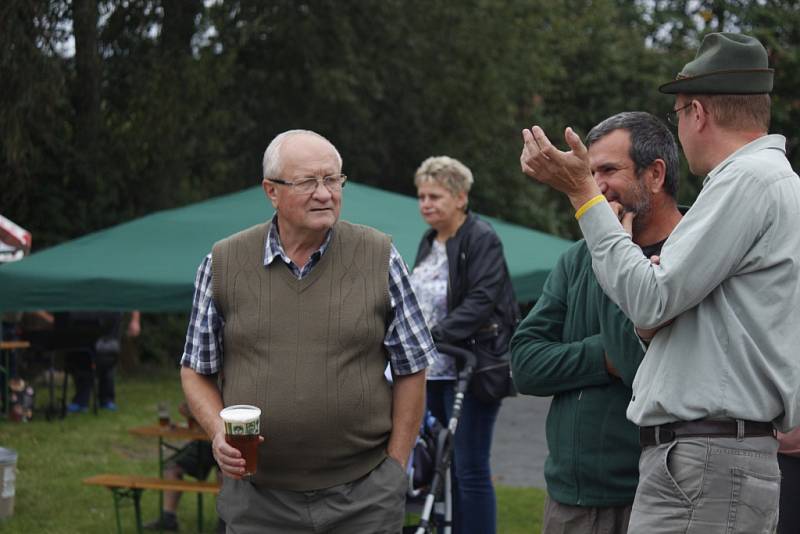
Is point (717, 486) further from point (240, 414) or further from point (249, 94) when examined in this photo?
point (249, 94)

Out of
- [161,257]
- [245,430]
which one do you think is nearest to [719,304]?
[245,430]

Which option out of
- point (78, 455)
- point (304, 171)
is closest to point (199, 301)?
point (304, 171)

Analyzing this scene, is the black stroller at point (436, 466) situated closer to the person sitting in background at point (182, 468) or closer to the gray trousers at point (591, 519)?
the gray trousers at point (591, 519)

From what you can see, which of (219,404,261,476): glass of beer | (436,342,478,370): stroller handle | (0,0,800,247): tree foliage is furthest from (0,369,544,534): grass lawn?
(219,404,261,476): glass of beer

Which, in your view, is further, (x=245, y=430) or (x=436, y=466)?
(x=436, y=466)

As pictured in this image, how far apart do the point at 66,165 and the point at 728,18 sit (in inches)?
713

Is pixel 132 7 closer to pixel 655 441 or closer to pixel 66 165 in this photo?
pixel 66 165

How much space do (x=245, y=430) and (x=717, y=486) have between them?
1.36 meters

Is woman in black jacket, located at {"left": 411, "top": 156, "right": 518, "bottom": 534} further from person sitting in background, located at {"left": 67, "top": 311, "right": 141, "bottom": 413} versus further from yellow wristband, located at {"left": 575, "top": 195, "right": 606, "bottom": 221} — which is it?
person sitting in background, located at {"left": 67, "top": 311, "right": 141, "bottom": 413}

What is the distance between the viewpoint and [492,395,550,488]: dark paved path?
10.1m

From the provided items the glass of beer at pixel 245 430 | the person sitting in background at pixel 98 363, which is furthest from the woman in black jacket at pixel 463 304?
the person sitting in background at pixel 98 363

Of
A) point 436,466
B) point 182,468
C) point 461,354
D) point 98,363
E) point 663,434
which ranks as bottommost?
point 98,363

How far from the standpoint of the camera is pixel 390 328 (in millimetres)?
3902

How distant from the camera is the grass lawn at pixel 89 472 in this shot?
840cm
